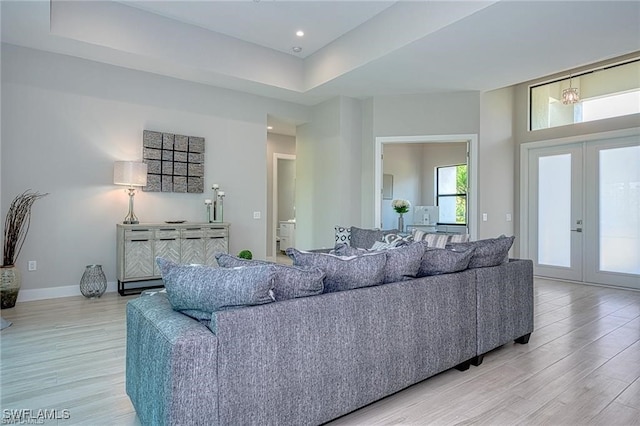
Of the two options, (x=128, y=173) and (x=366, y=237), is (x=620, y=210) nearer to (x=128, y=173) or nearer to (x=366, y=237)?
(x=366, y=237)

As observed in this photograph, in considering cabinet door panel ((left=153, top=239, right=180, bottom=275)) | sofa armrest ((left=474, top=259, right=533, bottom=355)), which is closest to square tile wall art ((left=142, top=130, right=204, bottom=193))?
cabinet door panel ((left=153, top=239, right=180, bottom=275))

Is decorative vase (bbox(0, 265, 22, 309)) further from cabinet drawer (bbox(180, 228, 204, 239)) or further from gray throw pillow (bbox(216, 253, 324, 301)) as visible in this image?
gray throw pillow (bbox(216, 253, 324, 301))

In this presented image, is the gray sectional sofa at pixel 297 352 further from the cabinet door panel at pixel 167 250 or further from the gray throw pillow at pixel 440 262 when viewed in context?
the cabinet door panel at pixel 167 250

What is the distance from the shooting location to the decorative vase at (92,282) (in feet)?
14.5

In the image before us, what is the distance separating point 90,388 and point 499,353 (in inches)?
115

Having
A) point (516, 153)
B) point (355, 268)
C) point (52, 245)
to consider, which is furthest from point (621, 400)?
point (52, 245)

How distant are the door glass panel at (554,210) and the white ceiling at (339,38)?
183 centimetres

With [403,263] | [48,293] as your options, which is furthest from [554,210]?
[48,293]

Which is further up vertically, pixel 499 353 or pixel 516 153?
pixel 516 153

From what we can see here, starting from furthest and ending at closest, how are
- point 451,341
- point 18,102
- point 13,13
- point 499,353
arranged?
1. point 18,102
2. point 13,13
3. point 499,353
4. point 451,341

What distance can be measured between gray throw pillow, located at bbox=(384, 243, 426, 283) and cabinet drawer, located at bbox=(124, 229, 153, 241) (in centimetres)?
348

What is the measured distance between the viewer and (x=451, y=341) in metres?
2.38

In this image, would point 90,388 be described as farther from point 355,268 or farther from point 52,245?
point 52,245
